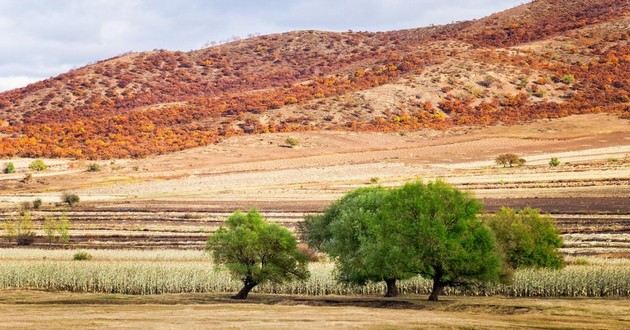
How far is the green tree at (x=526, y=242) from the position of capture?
6053cm

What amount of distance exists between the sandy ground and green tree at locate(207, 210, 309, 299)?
227cm

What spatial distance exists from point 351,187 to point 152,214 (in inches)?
1103

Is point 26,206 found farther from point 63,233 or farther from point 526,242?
point 526,242

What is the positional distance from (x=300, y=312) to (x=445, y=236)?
447 inches

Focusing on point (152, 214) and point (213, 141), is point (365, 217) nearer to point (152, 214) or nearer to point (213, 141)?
point (152, 214)

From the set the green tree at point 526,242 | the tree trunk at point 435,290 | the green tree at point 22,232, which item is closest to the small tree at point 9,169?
the green tree at point 22,232

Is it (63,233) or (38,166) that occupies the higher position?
(38,166)


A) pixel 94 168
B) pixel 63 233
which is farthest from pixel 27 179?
pixel 63 233

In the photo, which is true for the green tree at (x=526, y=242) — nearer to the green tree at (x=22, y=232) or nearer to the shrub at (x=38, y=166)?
the green tree at (x=22, y=232)

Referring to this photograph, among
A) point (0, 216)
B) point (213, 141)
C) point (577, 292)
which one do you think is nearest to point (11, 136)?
point (213, 141)

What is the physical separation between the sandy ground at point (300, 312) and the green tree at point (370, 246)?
1860mm

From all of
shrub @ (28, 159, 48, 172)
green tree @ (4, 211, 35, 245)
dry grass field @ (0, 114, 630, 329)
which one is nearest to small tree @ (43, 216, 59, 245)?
green tree @ (4, 211, 35, 245)

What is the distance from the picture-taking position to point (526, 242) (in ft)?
200

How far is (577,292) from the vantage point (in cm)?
5356
